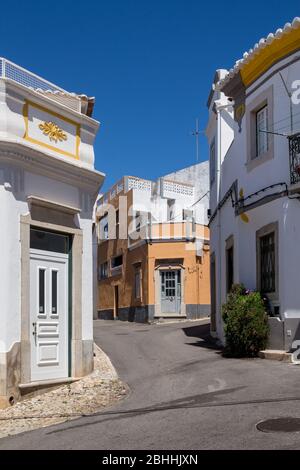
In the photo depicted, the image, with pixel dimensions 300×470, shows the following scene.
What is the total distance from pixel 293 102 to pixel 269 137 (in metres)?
1.04

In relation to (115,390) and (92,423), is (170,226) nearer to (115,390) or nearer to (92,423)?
(115,390)

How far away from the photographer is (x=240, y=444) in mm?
6891

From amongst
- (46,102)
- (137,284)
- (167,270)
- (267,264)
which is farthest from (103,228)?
(46,102)

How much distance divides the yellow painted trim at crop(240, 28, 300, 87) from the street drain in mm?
8915

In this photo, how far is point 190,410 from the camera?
9000 mm

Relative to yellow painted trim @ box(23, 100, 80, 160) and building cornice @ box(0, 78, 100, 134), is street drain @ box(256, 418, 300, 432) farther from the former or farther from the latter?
building cornice @ box(0, 78, 100, 134)

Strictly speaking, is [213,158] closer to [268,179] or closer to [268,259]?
[268,179]

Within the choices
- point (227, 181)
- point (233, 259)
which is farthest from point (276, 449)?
point (227, 181)

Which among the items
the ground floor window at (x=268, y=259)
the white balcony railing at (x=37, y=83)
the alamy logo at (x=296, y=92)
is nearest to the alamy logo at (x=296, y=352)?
the ground floor window at (x=268, y=259)

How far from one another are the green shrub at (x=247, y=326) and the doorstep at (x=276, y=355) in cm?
28

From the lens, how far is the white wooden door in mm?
11516

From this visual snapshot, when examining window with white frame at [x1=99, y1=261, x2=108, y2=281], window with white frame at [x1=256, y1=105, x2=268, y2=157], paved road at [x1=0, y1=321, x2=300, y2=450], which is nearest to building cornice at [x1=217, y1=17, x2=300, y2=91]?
window with white frame at [x1=256, y1=105, x2=268, y2=157]

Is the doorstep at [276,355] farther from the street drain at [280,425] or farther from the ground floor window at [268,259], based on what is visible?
the street drain at [280,425]

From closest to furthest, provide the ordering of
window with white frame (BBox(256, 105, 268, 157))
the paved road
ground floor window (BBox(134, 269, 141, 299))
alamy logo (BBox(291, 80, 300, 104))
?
the paved road < alamy logo (BBox(291, 80, 300, 104)) < window with white frame (BBox(256, 105, 268, 157)) < ground floor window (BBox(134, 269, 141, 299))
